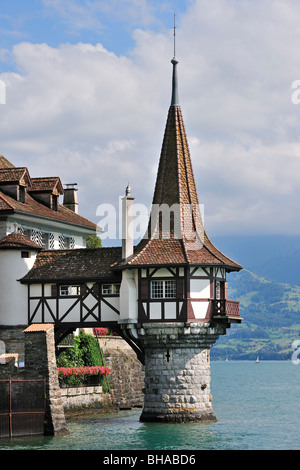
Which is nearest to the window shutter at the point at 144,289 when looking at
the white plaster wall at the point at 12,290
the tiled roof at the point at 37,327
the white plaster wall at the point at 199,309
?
the white plaster wall at the point at 199,309

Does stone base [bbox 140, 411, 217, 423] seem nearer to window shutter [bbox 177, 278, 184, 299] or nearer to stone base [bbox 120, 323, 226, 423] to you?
stone base [bbox 120, 323, 226, 423]

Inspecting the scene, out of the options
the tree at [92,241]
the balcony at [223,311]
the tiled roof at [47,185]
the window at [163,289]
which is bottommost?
the balcony at [223,311]

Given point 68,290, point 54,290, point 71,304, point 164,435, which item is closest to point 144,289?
point 71,304

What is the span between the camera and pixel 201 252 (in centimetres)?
4959

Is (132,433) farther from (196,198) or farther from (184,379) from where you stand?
(196,198)

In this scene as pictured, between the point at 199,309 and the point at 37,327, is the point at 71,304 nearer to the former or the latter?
the point at 37,327

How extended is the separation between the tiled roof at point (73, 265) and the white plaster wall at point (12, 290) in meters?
0.53

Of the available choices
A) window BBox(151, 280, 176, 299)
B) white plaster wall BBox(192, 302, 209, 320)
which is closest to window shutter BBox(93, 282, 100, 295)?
window BBox(151, 280, 176, 299)

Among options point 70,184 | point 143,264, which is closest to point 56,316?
point 143,264

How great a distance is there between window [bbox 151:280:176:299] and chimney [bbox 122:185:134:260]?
79.1 inches

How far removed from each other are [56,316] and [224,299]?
27.0ft

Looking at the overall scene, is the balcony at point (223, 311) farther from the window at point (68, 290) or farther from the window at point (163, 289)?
the window at point (68, 290)

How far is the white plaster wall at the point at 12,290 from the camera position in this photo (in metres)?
50.6

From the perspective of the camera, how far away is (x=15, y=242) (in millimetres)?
50500
